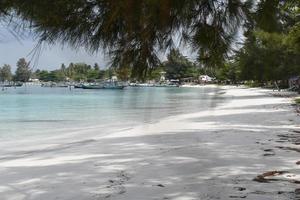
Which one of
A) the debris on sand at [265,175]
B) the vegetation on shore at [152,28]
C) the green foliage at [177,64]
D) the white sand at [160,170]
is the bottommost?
the white sand at [160,170]

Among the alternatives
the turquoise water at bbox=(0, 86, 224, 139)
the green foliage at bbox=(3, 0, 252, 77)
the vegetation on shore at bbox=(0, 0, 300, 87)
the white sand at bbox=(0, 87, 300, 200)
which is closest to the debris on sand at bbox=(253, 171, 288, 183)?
the white sand at bbox=(0, 87, 300, 200)

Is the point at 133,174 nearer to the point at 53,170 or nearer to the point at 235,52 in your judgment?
the point at 53,170

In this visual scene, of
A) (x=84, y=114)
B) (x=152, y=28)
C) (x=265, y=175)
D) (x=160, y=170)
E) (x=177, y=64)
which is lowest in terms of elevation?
(x=84, y=114)

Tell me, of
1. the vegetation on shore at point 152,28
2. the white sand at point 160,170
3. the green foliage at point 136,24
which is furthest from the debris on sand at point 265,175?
the green foliage at point 136,24

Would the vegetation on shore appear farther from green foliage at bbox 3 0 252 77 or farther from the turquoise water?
the turquoise water

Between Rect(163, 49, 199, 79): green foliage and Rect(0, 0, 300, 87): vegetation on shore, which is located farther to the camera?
Rect(163, 49, 199, 79): green foliage

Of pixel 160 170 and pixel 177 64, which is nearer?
pixel 177 64

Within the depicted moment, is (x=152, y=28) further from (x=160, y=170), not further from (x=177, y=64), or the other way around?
(x=160, y=170)

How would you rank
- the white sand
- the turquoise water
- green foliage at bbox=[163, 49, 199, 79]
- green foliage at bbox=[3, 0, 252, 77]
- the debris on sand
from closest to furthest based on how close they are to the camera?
1. green foliage at bbox=[3, 0, 252, 77]
2. green foliage at bbox=[163, 49, 199, 79]
3. the white sand
4. the debris on sand
5. the turquoise water

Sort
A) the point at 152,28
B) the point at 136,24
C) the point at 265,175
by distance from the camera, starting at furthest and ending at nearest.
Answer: the point at 265,175 → the point at 152,28 → the point at 136,24

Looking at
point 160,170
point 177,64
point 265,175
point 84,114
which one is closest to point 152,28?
point 177,64

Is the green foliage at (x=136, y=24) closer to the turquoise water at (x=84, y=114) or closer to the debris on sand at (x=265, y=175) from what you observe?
the debris on sand at (x=265, y=175)

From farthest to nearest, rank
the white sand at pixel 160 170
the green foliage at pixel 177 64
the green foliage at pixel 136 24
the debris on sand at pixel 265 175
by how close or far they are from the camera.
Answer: the debris on sand at pixel 265 175 → the white sand at pixel 160 170 → the green foliage at pixel 177 64 → the green foliage at pixel 136 24

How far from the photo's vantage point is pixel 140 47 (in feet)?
14.6
